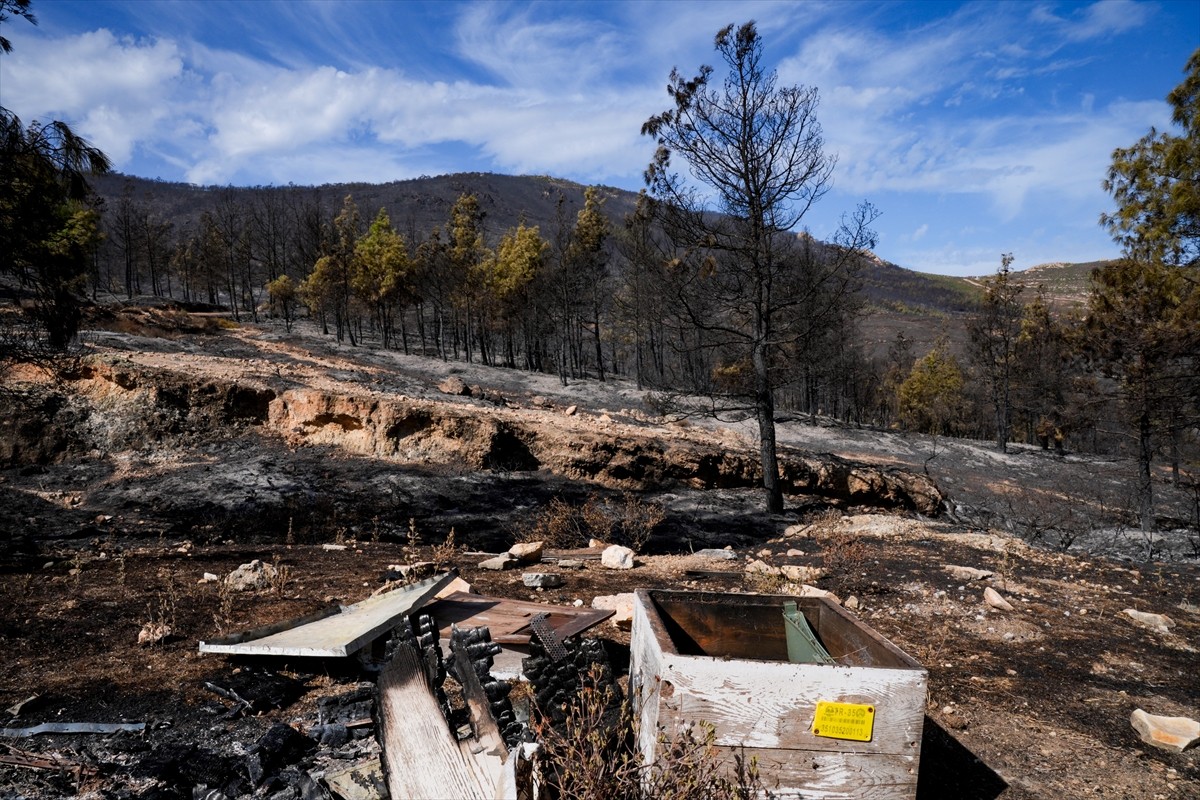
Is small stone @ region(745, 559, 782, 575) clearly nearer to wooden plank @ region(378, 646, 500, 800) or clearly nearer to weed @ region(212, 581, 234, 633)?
wooden plank @ region(378, 646, 500, 800)

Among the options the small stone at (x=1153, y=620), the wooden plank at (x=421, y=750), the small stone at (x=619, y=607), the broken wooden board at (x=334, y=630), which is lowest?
the small stone at (x=1153, y=620)

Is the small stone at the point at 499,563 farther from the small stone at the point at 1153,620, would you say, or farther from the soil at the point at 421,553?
the small stone at the point at 1153,620

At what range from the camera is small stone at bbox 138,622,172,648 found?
187 inches

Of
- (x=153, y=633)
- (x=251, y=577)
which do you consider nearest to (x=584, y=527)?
(x=251, y=577)

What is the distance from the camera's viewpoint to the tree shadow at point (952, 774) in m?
3.48

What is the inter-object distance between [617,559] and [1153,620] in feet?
17.8

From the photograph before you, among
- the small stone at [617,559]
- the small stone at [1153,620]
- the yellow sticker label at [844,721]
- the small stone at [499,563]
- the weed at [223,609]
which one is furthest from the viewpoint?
the small stone at [617,559]

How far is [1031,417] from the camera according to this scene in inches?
1517

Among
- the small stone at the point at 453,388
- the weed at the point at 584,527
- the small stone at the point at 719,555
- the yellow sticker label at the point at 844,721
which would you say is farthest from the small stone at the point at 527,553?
the small stone at the point at 453,388

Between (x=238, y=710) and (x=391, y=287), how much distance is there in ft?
124

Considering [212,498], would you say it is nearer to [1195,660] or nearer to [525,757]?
[525,757]

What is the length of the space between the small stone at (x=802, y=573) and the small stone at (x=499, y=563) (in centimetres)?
321

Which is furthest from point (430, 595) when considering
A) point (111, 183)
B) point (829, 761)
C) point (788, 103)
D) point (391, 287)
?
point (111, 183)

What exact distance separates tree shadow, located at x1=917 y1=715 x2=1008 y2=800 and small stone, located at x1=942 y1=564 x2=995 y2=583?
12.8ft
